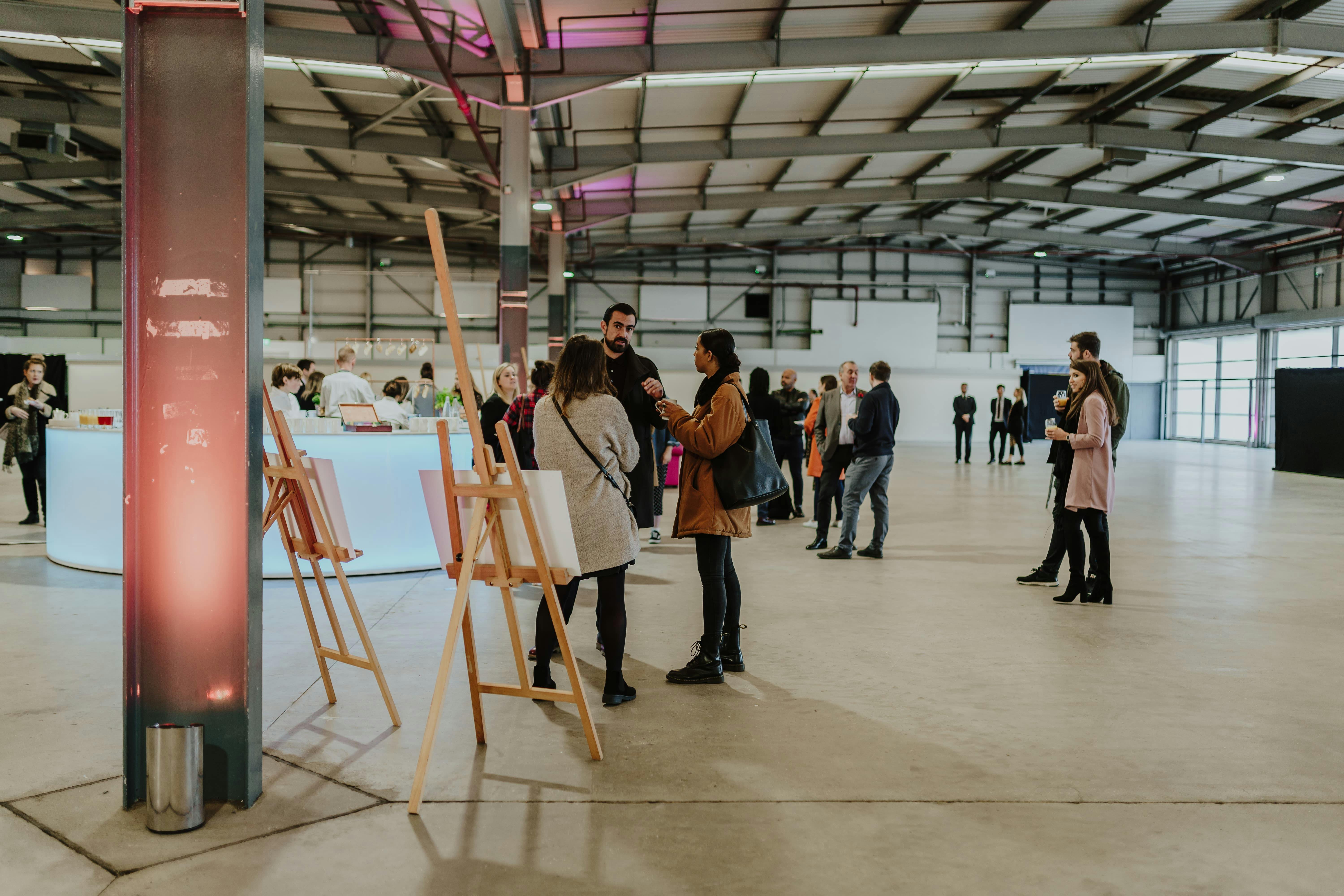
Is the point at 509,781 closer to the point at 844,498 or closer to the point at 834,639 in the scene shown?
the point at 834,639

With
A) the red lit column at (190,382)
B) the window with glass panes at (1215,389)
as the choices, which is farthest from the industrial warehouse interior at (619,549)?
the window with glass panes at (1215,389)

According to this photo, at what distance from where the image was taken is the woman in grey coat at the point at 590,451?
10.6ft

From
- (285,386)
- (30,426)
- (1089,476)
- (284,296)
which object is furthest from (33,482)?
(284,296)

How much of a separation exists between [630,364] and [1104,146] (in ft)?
42.0

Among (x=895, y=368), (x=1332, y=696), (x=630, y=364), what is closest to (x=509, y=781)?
(x=630, y=364)

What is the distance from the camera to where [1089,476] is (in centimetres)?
510

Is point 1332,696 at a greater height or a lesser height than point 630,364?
lesser

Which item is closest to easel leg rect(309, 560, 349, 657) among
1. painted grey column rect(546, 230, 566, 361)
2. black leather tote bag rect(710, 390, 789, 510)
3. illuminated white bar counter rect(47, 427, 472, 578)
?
black leather tote bag rect(710, 390, 789, 510)

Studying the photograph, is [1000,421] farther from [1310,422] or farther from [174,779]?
[174,779]

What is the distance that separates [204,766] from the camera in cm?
249

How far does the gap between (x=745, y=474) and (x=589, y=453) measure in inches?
30.3

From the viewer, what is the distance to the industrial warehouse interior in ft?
7.91

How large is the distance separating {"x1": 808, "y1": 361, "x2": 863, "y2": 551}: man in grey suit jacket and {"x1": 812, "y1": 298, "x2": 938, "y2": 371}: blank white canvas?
57.8 ft

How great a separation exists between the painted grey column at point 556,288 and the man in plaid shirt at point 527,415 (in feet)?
45.8
